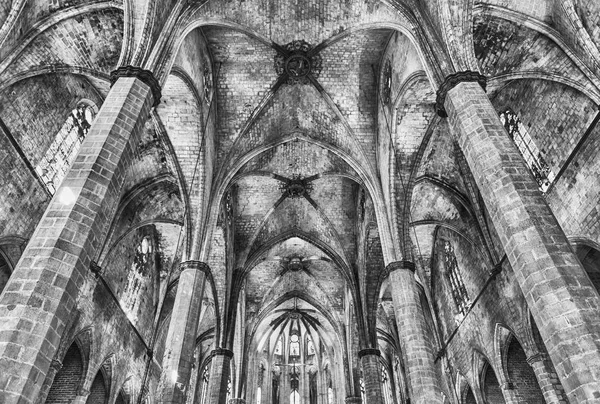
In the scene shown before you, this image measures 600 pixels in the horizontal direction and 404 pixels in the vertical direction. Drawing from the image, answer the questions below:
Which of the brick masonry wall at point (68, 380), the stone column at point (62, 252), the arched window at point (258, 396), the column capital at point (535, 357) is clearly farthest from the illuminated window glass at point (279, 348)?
the stone column at point (62, 252)

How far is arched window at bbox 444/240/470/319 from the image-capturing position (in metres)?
18.6

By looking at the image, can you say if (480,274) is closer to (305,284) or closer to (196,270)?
(196,270)

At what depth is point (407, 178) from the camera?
651 inches

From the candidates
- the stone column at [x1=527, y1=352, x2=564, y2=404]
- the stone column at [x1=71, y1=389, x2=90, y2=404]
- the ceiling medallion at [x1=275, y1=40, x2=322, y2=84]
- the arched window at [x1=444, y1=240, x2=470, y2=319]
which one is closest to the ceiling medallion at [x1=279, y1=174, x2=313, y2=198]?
the ceiling medallion at [x1=275, y1=40, x2=322, y2=84]

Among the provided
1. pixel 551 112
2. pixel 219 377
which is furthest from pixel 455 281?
pixel 219 377

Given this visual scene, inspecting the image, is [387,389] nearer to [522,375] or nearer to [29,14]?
[522,375]

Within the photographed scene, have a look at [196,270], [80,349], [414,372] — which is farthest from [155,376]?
[414,372]

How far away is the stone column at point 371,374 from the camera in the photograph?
1805 cm

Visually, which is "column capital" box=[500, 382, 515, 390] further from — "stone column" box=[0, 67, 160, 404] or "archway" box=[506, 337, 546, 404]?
"stone column" box=[0, 67, 160, 404]

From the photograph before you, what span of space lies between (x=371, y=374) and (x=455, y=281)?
523 centimetres

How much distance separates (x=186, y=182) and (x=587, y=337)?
1322 cm

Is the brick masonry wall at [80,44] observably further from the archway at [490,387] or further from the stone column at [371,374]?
the archway at [490,387]

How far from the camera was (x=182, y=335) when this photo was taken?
12711mm

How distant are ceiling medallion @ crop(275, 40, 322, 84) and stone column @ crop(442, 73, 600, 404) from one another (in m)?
8.19
